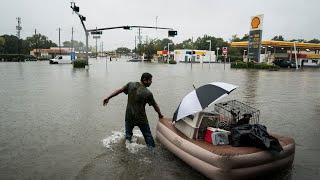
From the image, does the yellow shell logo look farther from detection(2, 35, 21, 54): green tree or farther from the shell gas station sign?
detection(2, 35, 21, 54): green tree

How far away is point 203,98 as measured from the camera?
532 centimetres

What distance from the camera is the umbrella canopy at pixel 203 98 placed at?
17.0 feet

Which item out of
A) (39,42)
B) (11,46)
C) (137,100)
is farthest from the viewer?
(39,42)

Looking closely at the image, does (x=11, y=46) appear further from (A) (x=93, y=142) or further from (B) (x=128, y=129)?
(B) (x=128, y=129)

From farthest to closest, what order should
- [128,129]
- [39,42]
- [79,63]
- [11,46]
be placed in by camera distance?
[39,42]
[11,46]
[79,63]
[128,129]

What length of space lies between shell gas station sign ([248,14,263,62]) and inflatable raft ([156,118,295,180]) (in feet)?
136

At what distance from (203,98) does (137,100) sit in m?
1.28

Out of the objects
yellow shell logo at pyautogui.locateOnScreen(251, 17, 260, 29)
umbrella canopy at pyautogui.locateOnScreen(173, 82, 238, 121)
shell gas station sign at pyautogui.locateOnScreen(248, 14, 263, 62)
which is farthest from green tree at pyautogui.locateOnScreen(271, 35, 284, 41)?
umbrella canopy at pyautogui.locateOnScreen(173, 82, 238, 121)

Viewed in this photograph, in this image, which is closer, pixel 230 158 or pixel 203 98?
pixel 230 158

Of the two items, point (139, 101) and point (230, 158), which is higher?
point (139, 101)

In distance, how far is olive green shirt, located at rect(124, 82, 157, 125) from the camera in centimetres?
577

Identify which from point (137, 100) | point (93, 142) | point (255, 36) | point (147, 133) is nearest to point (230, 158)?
point (147, 133)

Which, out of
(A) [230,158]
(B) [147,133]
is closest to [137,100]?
(B) [147,133]

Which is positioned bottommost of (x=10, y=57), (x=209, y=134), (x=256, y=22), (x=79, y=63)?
(x=209, y=134)
